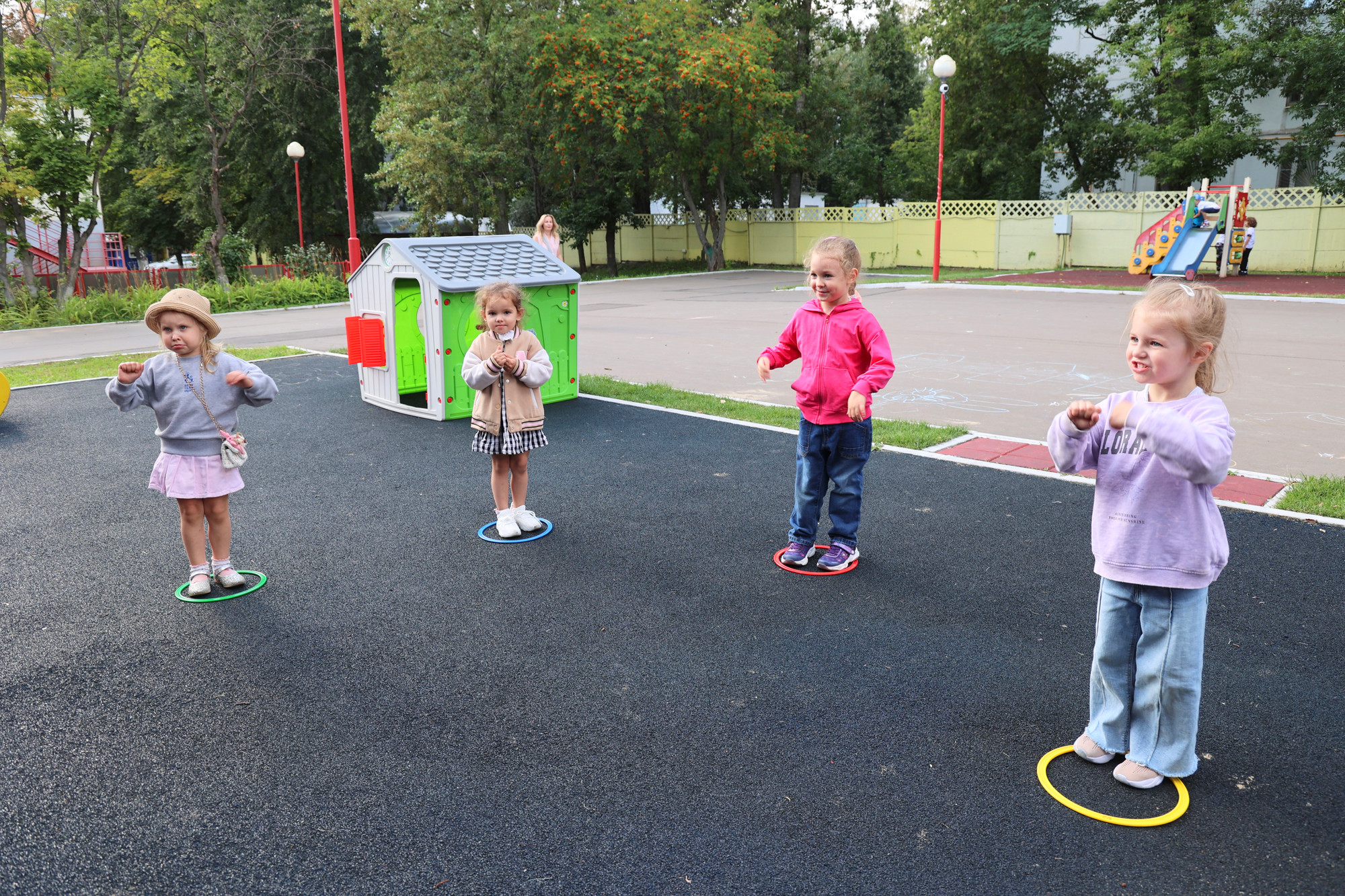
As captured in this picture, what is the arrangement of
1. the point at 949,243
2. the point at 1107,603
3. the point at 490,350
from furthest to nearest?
1. the point at 949,243
2. the point at 490,350
3. the point at 1107,603

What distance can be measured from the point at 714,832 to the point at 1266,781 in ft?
5.44

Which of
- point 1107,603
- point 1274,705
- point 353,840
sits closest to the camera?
point 353,840

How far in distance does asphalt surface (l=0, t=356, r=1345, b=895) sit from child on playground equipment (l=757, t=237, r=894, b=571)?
12.1 inches

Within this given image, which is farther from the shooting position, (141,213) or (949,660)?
(141,213)

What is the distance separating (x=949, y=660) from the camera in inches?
144

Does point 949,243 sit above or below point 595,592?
above

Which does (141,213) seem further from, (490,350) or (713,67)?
(490,350)

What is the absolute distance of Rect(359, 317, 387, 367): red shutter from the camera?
8891mm

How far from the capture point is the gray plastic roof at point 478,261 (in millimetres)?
8164

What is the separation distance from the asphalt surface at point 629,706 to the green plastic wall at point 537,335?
259 centimetres

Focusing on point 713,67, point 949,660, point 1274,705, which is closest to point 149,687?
point 949,660

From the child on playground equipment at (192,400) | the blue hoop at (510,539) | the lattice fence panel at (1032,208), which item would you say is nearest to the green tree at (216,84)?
the lattice fence panel at (1032,208)

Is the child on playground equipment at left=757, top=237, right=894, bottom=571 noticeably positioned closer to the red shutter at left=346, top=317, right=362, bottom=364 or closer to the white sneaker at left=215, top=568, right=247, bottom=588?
the white sneaker at left=215, top=568, right=247, bottom=588

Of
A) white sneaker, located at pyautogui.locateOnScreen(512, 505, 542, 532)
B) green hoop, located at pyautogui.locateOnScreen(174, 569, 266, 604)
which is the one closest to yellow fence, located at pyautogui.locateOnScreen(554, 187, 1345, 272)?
white sneaker, located at pyautogui.locateOnScreen(512, 505, 542, 532)
